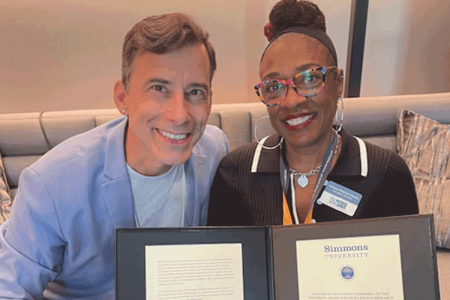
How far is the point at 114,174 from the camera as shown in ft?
3.34

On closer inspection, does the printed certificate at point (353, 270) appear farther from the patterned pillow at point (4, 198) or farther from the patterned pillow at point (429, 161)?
the patterned pillow at point (4, 198)

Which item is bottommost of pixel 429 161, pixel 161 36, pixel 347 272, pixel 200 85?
pixel 347 272

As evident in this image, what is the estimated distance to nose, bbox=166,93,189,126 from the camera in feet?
3.05

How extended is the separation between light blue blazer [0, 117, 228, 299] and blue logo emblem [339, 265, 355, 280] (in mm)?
554

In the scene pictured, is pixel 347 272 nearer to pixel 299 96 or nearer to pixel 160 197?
pixel 299 96

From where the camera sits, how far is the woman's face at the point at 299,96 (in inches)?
38.6

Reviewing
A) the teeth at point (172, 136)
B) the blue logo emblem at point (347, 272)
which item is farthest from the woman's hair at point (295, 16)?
the blue logo emblem at point (347, 272)

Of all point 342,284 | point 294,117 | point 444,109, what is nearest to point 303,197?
point 294,117

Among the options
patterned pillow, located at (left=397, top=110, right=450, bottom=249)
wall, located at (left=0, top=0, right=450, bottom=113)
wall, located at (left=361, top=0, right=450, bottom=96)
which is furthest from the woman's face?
wall, located at (left=361, top=0, right=450, bottom=96)

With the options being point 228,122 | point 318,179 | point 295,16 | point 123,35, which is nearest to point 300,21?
point 295,16

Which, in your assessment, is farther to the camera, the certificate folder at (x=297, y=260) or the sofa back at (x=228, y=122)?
the sofa back at (x=228, y=122)

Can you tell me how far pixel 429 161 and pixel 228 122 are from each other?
920mm

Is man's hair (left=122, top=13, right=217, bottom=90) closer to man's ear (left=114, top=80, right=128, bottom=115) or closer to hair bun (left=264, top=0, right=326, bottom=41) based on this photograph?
man's ear (left=114, top=80, right=128, bottom=115)

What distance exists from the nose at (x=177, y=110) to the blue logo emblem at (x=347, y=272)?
1.57 ft
